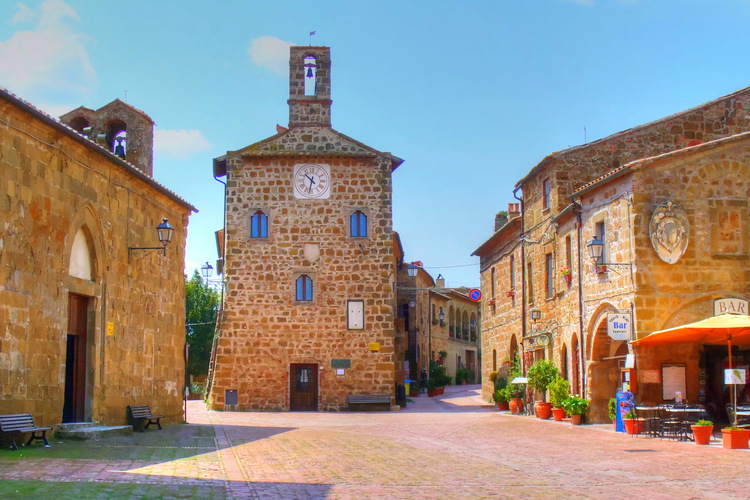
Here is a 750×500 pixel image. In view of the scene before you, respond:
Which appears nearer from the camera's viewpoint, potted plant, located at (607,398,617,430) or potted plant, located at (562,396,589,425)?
potted plant, located at (607,398,617,430)

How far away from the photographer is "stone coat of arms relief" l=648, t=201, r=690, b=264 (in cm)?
2006

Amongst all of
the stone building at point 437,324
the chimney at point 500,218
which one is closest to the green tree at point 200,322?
the stone building at point 437,324

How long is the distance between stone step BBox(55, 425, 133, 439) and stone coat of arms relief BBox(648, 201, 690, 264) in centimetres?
1176

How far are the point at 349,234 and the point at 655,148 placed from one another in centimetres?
1099

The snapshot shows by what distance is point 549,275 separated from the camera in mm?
27359

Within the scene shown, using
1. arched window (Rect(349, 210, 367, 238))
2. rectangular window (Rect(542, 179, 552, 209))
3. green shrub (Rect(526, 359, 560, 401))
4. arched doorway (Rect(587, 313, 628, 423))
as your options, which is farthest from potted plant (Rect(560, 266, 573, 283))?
arched window (Rect(349, 210, 367, 238))

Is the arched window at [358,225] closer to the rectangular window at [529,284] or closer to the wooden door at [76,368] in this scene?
the rectangular window at [529,284]

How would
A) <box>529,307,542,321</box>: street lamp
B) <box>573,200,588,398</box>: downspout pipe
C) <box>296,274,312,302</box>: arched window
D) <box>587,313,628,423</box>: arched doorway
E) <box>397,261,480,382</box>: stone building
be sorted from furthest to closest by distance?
<box>397,261,480,382</box>: stone building
<box>296,274,312,302</box>: arched window
<box>529,307,542,321</box>: street lamp
<box>573,200,588,398</box>: downspout pipe
<box>587,313,628,423</box>: arched doorway

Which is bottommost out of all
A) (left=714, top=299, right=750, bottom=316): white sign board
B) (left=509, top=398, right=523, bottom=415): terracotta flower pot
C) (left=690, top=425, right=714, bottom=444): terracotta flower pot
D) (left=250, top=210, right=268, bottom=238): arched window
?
(left=509, top=398, right=523, bottom=415): terracotta flower pot

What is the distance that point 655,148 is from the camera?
2620 cm

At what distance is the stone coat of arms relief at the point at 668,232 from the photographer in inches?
790

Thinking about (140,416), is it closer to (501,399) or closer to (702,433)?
→ (702,433)

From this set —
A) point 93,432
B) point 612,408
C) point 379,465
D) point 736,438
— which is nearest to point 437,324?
point 612,408

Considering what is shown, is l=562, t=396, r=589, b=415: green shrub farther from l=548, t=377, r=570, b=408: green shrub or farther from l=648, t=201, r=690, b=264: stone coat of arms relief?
l=648, t=201, r=690, b=264: stone coat of arms relief
